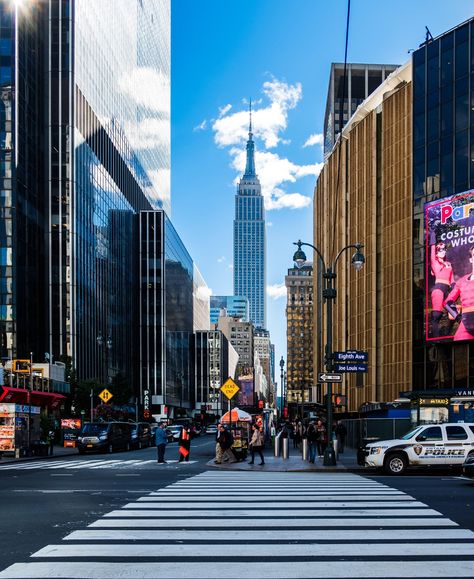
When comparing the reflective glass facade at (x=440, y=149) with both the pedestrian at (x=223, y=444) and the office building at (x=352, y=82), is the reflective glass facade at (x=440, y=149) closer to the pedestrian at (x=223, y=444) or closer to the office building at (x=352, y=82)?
the pedestrian at (x=223, y=444)

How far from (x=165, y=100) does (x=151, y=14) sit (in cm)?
1907

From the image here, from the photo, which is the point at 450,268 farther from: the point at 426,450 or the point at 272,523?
the point at 272,523

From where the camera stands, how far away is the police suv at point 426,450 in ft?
81.5

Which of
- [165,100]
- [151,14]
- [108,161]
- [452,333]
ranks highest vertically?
[151,14]

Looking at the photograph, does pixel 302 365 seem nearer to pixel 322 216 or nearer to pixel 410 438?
pixel 322 216

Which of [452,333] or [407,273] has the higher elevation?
[407,273]

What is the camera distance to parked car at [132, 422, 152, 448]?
54178mm

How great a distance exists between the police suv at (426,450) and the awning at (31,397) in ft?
86.5

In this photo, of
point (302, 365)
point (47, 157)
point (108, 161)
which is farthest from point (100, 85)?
point (302, 365)

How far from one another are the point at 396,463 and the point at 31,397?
32.2 metres

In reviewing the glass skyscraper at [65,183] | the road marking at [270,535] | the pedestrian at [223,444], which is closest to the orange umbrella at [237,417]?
the pedestrian at [223,444]

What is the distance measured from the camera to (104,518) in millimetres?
13328

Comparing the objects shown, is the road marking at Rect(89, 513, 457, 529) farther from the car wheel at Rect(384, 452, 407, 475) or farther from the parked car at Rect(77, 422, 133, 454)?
the parked car at Rect(77, 422, 133, 454)

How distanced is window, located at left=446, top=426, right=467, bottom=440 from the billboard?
23948 mm
